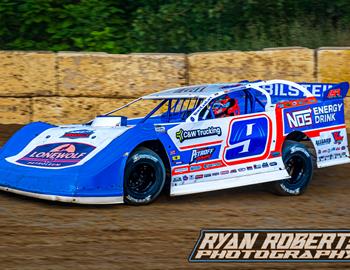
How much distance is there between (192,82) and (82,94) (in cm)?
170

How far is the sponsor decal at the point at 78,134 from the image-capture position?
8430mm

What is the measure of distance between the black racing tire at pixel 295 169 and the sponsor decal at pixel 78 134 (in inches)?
87.8

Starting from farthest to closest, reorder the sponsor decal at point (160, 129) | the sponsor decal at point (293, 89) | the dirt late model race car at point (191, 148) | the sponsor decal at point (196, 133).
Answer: the sponsor decal at point (293, 89)
the sponsor decal at point (196, 133)
the sponsor decal at point (160, 129)
the dirt late model race car at point (191, 148)

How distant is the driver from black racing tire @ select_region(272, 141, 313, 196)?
0.72m

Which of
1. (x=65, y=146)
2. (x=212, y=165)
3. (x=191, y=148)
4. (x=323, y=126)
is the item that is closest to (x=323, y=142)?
(x=323, y=126)

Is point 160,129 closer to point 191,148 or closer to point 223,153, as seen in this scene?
point 191,148

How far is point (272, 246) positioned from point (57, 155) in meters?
2.61

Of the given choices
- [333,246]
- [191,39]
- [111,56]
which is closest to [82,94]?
[111,56]

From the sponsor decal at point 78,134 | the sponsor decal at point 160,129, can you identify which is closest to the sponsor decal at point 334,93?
the sponsor decal at point 160,129

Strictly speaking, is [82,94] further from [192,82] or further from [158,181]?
[158,181]

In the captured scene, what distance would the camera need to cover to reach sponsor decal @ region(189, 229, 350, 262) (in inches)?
250

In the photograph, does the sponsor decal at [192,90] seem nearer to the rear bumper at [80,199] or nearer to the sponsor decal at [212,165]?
the sponsor decal at [212,165]

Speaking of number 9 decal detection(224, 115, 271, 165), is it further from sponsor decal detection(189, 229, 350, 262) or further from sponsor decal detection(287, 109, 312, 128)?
sponsor decal detection(189, 229, 350, 262)

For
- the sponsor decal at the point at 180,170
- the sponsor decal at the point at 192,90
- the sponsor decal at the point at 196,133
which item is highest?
the sponsor decal at the point at 192,90
